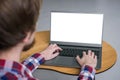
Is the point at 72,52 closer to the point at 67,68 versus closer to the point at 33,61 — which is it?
the point at 67,68

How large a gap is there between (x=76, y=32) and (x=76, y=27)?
3cm

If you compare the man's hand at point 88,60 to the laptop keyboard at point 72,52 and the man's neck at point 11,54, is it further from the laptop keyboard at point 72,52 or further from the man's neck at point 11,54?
the man's neck at point 11,54

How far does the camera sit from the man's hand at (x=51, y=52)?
1.41 metres

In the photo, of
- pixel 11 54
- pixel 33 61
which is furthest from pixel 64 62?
pixel 11 54

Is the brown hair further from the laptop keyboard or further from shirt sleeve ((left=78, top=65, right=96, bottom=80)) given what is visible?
the laptop keyboard

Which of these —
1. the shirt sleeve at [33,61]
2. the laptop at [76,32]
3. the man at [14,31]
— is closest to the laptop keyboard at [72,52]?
the laptop at [76,32]

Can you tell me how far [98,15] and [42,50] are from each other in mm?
416

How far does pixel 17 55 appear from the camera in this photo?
2.87 ft

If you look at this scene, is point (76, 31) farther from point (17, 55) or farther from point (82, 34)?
Result: point (17, 55)

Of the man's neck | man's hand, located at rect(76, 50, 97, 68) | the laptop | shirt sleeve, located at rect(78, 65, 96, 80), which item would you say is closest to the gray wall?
the laptop

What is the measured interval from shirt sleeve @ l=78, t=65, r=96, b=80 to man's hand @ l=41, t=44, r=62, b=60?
24cm

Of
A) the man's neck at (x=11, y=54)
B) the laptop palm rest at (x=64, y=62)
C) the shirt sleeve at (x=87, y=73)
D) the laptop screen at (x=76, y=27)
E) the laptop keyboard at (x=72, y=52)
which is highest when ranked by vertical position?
the laptop screen at (x=76, y=27)

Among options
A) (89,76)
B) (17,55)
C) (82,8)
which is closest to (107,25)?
(82,8)

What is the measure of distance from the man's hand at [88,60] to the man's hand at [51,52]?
15 centimetres
